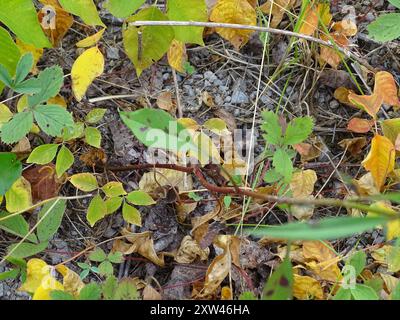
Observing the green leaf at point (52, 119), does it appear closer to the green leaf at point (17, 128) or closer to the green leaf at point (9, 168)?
the green leaf at point (17, 128)

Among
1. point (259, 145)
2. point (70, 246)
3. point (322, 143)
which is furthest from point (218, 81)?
point (70, 246)

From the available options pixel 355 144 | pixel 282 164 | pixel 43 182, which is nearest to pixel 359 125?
pixel 355 144

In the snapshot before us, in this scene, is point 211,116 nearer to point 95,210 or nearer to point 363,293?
point 95,210

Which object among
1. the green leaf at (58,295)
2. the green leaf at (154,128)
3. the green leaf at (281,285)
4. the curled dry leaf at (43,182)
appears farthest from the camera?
the curled dry leaf at (43,182)

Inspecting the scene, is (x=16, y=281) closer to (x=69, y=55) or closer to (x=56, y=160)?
(x=56, y=160)

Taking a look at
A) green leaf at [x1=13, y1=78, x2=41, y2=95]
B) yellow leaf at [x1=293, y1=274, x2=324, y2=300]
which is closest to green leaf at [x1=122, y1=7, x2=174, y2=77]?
green leaf at [x1=13, y1=78, x2=41, y2=95]

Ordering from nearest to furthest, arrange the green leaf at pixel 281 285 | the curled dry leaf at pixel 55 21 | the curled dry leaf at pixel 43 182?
the green leaf at pixel 281 285 → the curled dry leaf at pixel 43 182 → the curled dry leaf at pixel 55 21

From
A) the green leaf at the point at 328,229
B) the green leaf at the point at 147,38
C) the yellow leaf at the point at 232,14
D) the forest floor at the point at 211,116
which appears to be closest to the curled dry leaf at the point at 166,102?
the forest floor at the point at 211,116

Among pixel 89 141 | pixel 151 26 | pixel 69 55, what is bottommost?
pixel 89 141
